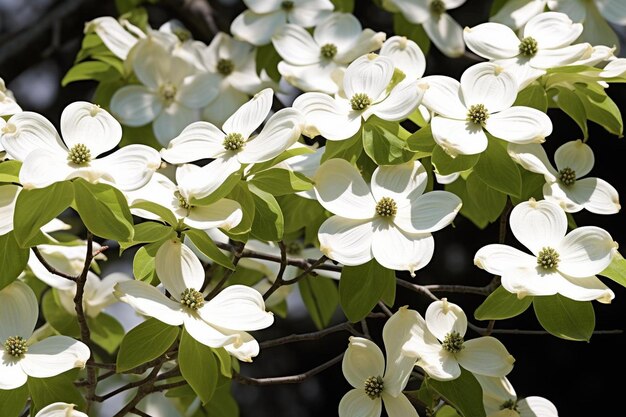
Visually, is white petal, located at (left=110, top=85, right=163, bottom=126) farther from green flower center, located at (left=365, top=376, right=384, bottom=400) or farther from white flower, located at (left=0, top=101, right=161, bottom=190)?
green flower center, located at (left=365, top=376, right=384, bottom=400)

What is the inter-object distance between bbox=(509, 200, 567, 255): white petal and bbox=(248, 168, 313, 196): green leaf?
0.18 metres

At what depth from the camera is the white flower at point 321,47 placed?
1240 mm

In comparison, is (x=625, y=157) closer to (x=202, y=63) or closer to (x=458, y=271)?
(x=458, y=271)

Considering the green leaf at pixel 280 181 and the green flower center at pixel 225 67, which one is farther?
the green flower center at pixel 225 67

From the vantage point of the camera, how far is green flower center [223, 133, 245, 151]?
921 millimetres

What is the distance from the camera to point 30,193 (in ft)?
2.68

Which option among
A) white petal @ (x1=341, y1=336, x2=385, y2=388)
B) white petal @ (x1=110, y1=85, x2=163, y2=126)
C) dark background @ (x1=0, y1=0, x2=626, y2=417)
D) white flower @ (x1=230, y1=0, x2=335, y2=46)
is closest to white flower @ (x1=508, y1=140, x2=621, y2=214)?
white petal @ (x1=341, y1=336, x2=385, y2=388)

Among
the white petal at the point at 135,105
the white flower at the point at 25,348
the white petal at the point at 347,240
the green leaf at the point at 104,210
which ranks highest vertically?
the green leaf at the point at 104,210

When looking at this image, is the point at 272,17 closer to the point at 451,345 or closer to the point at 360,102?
the point at 360,102

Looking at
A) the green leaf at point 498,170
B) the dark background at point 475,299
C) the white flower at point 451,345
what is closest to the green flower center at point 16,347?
the white flower at point 451,345

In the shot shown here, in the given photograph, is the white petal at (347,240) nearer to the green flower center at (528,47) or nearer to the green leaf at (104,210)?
the green leaf at (104,210)

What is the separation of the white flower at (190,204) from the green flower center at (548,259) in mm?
253

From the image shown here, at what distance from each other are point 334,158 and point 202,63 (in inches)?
21.0

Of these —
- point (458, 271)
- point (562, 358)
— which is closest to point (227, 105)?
point (458, 271)
